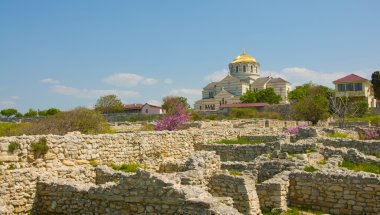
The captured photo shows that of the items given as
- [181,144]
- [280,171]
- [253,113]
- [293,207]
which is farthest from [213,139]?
[253,113]

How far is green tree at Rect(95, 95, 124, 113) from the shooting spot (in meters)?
90.3

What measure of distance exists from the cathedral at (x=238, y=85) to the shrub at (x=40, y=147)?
9765cm

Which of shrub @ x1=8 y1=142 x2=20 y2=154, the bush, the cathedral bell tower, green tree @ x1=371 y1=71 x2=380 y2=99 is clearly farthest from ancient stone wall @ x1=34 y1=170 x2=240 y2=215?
the cathedral bell tower

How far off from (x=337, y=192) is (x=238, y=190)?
3064mm

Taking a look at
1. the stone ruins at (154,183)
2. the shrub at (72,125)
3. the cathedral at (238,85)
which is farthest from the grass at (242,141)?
the cathedral at (238,85)

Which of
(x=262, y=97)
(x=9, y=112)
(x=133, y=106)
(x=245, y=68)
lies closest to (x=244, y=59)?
(x=245, y=68)

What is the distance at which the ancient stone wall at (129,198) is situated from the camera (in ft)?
25.3

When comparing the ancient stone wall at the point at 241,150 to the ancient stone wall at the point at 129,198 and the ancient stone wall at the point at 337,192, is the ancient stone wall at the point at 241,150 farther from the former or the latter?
the ancient stone wall at the point at 129,198

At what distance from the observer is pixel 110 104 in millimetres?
92438

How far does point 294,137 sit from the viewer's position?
22484 millimetres

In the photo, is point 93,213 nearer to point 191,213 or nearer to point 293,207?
point 191,213

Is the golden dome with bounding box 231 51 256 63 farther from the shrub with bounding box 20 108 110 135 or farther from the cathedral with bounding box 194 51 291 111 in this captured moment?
the shrub with bounding box 20 108 110 135

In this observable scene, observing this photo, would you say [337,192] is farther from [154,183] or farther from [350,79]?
[350,79]

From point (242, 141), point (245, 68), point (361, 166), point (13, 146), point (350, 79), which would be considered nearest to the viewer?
point (13, 146)
